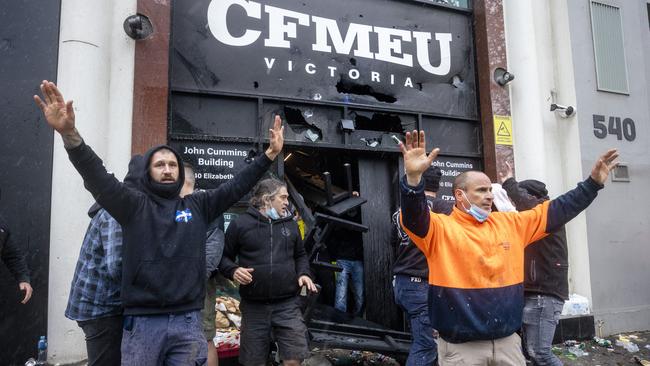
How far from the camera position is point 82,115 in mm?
4500

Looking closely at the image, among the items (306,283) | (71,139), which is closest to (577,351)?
(306,283)

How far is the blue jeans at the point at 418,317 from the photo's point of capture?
12.9 ft

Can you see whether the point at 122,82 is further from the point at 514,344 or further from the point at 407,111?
the point at 514,344

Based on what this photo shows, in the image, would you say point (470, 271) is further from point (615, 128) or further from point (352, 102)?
point (615, 128)

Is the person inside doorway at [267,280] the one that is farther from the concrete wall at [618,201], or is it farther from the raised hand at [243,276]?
the concrete wall at [618,201]

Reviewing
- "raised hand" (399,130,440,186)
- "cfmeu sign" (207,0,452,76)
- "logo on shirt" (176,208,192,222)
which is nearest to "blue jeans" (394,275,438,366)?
"raised hand" (399,130,440,186)

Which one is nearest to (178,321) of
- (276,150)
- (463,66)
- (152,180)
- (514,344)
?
(152,180)

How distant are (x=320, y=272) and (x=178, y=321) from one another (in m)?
3.78

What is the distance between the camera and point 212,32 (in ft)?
18.1

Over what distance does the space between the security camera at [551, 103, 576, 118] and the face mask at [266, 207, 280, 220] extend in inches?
188

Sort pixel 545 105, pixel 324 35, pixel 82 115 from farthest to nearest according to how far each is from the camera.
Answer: pixel 545 105 < pixel 324 35 < pixel 82 115

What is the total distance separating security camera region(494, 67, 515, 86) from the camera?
6.73 meters

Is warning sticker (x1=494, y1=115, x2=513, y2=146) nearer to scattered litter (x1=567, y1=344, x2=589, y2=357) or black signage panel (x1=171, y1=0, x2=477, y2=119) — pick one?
black signage panel (x1=171, y1=0, x2=477, y2=119)

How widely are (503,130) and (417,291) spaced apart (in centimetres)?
370
